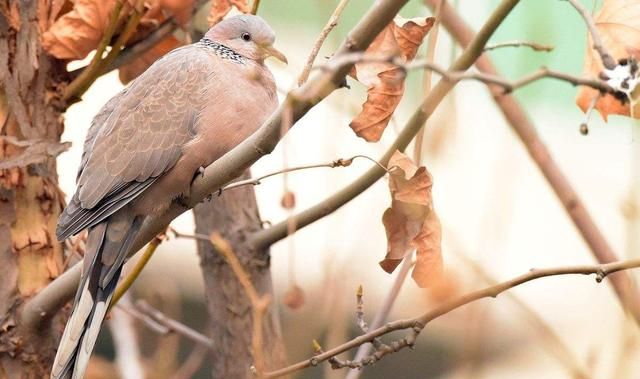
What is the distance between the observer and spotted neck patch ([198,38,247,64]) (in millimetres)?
3205

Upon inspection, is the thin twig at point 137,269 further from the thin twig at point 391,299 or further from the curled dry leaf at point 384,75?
the curled dry leaf at point 384,75

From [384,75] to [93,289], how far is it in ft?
3.57

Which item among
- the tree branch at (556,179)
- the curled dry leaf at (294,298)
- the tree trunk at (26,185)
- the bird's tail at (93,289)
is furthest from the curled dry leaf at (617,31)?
the tree trunk at (26,185)

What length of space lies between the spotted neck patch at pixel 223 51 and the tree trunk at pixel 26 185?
492mm

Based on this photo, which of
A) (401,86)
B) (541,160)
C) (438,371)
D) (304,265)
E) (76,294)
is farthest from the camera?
(438,371)

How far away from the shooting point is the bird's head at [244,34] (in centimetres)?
328

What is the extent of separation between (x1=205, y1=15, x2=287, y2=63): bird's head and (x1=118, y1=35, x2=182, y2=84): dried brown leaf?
121 millimetres

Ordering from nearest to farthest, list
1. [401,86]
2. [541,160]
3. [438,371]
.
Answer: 1. [401,86]
2. [541,160]
3. [438,371]

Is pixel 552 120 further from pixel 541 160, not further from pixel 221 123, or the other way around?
pixel 221 123

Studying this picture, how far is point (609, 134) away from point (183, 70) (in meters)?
1.41

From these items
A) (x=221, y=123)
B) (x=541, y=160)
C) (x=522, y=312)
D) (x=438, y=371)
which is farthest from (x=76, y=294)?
(x=438, y=371)

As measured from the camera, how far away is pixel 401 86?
85.1 inches

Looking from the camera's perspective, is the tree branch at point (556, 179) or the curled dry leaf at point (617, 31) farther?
the tree branch at point (556, 179)

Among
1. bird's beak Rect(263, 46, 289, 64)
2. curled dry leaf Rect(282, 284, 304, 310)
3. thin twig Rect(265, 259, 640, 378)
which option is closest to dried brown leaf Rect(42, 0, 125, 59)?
bird's beak Rect(263, 46, 289, 64)
